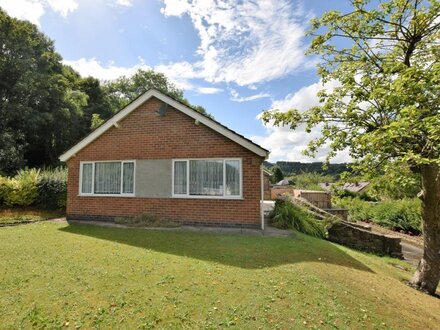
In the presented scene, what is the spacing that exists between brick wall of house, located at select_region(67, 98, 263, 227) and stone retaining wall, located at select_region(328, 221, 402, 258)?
5.34 m

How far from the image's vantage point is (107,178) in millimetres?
12367

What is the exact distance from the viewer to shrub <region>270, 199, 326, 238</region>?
39.6 ft

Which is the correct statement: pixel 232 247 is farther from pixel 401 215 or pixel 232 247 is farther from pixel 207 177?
pixel 401 215

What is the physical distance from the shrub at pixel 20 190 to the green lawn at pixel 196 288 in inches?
322

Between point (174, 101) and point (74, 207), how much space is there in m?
7.30

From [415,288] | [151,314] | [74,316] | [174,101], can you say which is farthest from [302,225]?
[74,316]

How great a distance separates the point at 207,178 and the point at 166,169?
1976 millimetres

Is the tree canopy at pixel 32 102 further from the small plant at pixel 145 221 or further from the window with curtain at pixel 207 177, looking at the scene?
the window with curtain at pixel 207 177

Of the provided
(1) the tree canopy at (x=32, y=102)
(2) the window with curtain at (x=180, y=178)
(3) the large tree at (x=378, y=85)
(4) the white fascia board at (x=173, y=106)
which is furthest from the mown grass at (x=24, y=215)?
(3) the large tree at (x=378, y=85)

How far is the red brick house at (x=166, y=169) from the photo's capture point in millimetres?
10539

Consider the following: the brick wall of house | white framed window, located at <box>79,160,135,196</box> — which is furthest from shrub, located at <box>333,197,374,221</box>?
white framed window, located at <box>79,160,135,196</box>

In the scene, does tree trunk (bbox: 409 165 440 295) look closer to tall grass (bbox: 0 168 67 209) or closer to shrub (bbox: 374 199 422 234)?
shrub (bbox: 374 199 422 234)

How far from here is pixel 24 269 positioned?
609 centimetres

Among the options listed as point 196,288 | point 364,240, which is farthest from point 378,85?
point 364,240
